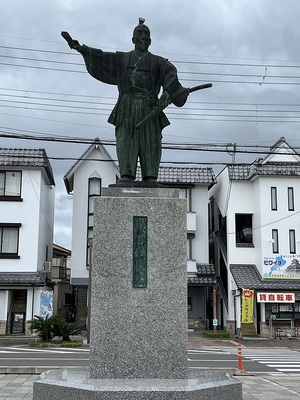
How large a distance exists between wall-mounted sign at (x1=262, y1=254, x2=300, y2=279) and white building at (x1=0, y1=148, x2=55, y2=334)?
45.9 feet

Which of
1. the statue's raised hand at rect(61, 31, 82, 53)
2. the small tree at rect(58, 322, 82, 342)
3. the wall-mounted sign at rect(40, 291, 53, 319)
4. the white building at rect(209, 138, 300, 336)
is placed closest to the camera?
the statue's raised hand at rect(61, 31, 82, 53)

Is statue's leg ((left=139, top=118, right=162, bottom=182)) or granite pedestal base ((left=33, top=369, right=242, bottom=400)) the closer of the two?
granite pedestal base ((left=33, top=369, right=242, bottom=400))

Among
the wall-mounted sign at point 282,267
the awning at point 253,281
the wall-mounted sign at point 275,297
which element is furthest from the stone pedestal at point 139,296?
the wall-mounted sign at point 282,267

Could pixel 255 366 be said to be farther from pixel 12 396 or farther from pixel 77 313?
pixel 77 313

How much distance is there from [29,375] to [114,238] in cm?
791

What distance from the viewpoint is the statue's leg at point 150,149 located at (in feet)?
25.2

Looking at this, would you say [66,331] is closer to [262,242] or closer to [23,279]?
[23,279]

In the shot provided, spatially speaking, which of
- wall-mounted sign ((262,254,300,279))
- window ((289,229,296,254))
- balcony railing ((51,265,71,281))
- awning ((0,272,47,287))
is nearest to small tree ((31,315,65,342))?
awning ((0,272,47,287))

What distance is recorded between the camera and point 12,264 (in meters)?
29.6

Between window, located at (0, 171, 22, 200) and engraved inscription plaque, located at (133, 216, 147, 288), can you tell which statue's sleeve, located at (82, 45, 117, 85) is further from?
window, located at (0, 171, 22, 200)

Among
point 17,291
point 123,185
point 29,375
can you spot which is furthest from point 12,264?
point 123,185

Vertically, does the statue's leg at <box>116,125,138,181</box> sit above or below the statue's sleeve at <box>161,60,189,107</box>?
below

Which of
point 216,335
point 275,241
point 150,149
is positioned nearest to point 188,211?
point 275,241

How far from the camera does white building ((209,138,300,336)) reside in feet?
97.1
